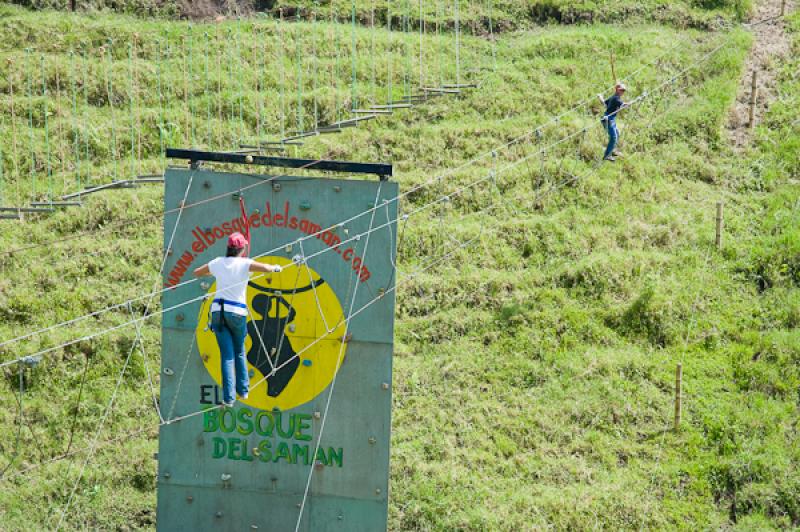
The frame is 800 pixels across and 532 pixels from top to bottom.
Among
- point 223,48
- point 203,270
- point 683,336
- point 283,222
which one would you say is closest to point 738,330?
point 683,336

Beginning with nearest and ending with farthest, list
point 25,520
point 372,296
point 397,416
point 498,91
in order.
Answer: point 372,296 → point 25,520 → point 397,416 → point 498,91

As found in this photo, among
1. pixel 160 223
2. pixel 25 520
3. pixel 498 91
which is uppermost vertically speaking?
pixel 498 91

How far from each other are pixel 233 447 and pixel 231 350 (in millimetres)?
1727

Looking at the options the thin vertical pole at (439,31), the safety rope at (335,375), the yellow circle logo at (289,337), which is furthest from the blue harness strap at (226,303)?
the thin vertical pole at (439,31)

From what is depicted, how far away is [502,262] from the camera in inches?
814

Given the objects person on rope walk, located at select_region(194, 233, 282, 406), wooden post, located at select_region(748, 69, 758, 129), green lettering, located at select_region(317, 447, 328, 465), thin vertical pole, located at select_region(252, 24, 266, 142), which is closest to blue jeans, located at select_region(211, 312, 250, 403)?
person on rope walk, located at select_region(194, 233, 282, 406)

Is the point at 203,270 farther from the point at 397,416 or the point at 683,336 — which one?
the point at 683,336

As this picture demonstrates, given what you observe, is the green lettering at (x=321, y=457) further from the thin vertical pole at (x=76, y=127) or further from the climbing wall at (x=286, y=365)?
the thin vertical pole at (x=76, y=127)

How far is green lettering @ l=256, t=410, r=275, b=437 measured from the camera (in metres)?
11.4

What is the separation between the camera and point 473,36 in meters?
28.3

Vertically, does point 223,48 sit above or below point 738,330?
above

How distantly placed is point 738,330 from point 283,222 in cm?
1087

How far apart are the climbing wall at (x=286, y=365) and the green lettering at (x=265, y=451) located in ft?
0.05

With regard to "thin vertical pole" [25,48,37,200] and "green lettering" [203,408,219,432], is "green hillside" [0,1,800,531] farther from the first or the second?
"green lettering" [203,408,219,432]
